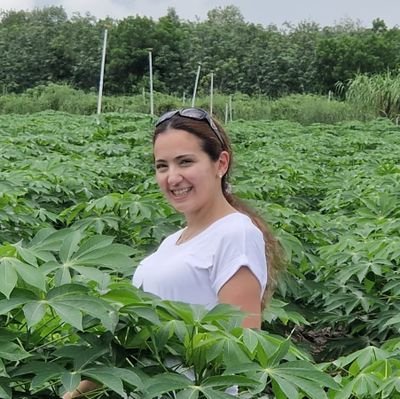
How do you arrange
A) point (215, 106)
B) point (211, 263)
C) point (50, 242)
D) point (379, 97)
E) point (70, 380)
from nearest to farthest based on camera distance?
point (70, 380) → point (50, 242) → point (211, 263) → point (379, 97) → point (215, 106)

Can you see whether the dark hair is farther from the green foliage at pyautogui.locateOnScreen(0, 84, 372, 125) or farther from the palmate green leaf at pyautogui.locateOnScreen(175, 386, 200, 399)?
the green foliage at pyautogui.locateOnScreen(0, 84, 372, 125)

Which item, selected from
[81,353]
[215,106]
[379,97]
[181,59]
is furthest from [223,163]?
[181,59]

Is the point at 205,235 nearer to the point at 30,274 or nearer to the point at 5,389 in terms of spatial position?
the point at 30,274

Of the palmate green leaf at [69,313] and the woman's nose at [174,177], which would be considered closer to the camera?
the palmate green leaf at [69,313]

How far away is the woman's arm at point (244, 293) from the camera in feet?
5.05

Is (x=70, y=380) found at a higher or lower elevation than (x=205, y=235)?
lower

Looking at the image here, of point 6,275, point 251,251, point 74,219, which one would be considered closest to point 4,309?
point 6,275

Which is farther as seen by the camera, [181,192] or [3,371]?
[181,192]

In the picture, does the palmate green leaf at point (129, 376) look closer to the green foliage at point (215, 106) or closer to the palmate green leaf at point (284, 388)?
the palmate green leaf at point (284, 388)

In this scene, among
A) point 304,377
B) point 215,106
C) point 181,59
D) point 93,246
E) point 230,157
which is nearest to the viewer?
point 304,377

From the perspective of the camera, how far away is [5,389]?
114 centimetres

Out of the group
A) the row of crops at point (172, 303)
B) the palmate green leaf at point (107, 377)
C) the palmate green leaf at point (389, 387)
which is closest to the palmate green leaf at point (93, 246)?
the row of crops at point (172, 303)

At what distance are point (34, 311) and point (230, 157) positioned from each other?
2.47 feet

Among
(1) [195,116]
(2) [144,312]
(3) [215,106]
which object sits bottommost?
(3) [215,106]
